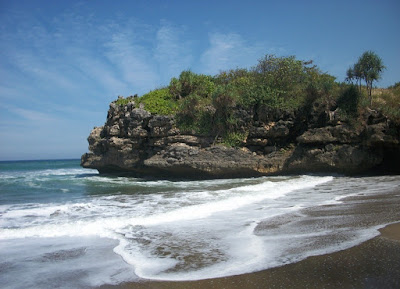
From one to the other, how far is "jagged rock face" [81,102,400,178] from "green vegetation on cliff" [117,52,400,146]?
0.54 meters

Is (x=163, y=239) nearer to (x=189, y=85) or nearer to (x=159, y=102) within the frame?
(x=159, y=102)

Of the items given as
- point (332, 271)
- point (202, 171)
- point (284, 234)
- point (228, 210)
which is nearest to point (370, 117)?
point (202, 171)

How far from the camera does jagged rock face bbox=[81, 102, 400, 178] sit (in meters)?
15.2

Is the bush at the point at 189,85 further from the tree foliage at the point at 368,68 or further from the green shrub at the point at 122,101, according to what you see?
the tree foliage at the point at 368,68

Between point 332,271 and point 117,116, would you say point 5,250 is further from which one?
point 117,116

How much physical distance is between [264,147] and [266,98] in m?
2.95

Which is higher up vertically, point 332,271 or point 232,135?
point 232,135

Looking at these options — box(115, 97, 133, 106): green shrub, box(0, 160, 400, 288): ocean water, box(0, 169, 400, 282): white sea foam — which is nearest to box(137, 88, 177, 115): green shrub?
box(115, 97, 133, 106): green shrub

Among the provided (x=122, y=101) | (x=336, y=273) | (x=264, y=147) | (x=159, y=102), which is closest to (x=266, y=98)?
(x=264, y=147)

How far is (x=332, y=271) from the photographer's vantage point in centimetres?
360

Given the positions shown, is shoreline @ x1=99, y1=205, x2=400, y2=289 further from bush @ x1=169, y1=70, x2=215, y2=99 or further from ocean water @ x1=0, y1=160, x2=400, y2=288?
bush @ x1=169, y1=70, x2=215, y2=99

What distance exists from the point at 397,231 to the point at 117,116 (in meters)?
18.3

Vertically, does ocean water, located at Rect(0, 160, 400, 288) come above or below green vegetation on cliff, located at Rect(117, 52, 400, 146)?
below

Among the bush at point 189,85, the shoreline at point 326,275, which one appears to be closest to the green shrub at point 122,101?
the bush at point 189,85
